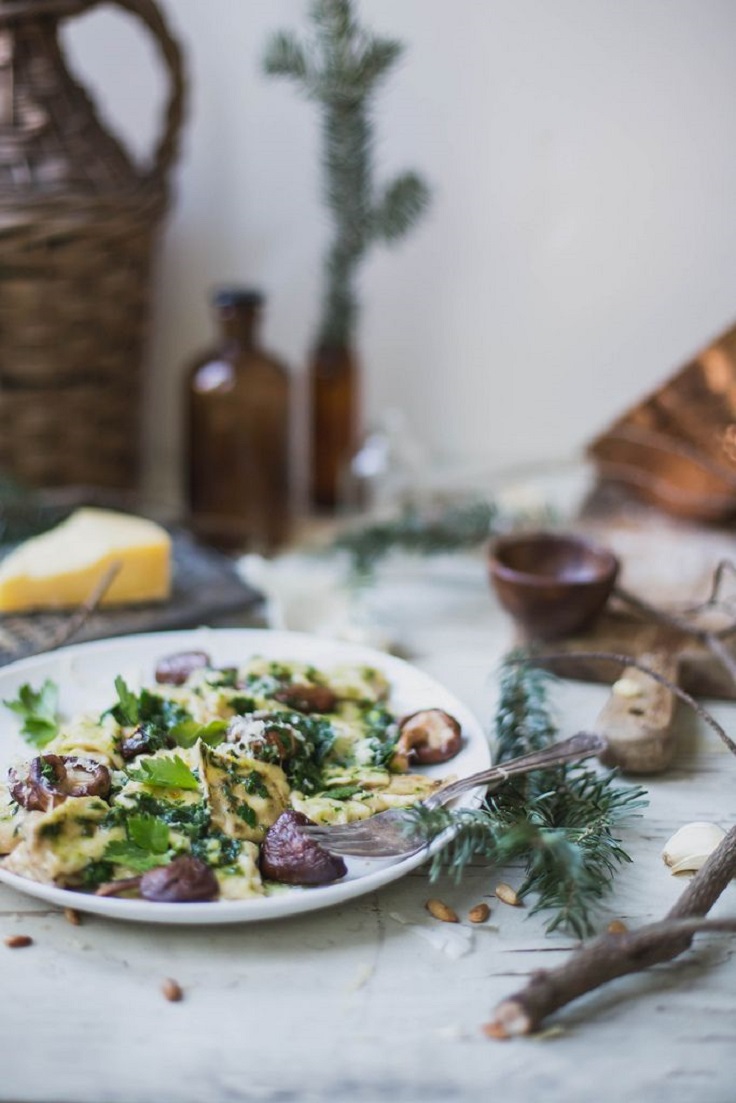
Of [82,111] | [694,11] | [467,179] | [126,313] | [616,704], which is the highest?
[694,11]

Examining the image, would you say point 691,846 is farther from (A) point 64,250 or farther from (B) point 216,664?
(A) point 64,250

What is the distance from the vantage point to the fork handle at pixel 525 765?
1.01 metres

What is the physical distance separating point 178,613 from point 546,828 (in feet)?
2.16

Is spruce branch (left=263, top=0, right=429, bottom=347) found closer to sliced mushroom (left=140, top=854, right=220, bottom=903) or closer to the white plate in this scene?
the white plate

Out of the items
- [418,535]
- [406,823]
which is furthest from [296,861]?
[418,535]

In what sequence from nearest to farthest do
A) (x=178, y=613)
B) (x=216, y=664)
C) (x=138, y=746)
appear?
(x=138, y=746), (x=216, y=664), (x=178, y=613)

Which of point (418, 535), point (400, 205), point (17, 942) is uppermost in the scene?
point (400, 205)

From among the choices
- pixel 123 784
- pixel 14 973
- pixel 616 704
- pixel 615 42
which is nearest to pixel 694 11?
pixel 615 42

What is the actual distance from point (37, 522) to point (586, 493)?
90 centimetres

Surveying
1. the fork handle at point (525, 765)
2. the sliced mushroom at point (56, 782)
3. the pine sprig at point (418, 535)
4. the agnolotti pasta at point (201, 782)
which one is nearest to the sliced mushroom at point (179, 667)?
the agnolotti pasta at point (201, 782)

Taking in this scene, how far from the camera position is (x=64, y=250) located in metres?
1.69

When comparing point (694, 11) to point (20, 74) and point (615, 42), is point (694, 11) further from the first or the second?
point (20, 74)

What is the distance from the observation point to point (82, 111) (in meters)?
1.72

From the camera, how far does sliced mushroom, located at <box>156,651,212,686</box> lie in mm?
1265
